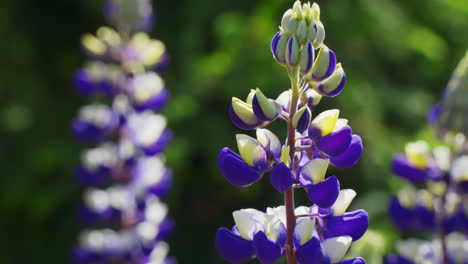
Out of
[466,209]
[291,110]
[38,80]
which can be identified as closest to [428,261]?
[466,209]

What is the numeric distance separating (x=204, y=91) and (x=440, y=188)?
8.15ft

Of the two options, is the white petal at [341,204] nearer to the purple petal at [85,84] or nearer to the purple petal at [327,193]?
the purple petal at [327,193]

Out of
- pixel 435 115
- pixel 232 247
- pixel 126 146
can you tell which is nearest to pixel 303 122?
pixel 232 247

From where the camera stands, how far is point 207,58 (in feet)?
14.7

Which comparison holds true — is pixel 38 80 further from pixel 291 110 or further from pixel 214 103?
pixel 291 110

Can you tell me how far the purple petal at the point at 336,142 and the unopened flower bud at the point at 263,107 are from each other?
5.0 inches

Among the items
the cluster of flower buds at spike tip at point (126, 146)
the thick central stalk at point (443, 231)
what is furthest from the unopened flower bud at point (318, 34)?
the cluster of flower buds at spike tip at point (126, 146)

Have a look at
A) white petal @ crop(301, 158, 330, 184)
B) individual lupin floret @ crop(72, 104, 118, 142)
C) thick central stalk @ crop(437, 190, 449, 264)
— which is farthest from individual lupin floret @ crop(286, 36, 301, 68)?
individual lupin floret @ crop(72, 104, 118, 142)

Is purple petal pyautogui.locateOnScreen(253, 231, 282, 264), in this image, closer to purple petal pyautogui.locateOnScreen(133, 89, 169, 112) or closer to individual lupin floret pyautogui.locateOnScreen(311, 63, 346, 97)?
individual lupin floret pyautogui.locateOnScreen(311, 63, 346, 97)

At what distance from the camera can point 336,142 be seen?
1.34 meters

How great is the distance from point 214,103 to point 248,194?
95cm

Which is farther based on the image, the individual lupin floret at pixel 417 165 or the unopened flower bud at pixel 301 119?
the individual lupin floret at pixel 417 165

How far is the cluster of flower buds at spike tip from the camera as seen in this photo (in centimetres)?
294

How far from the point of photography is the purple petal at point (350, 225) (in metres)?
1.38
